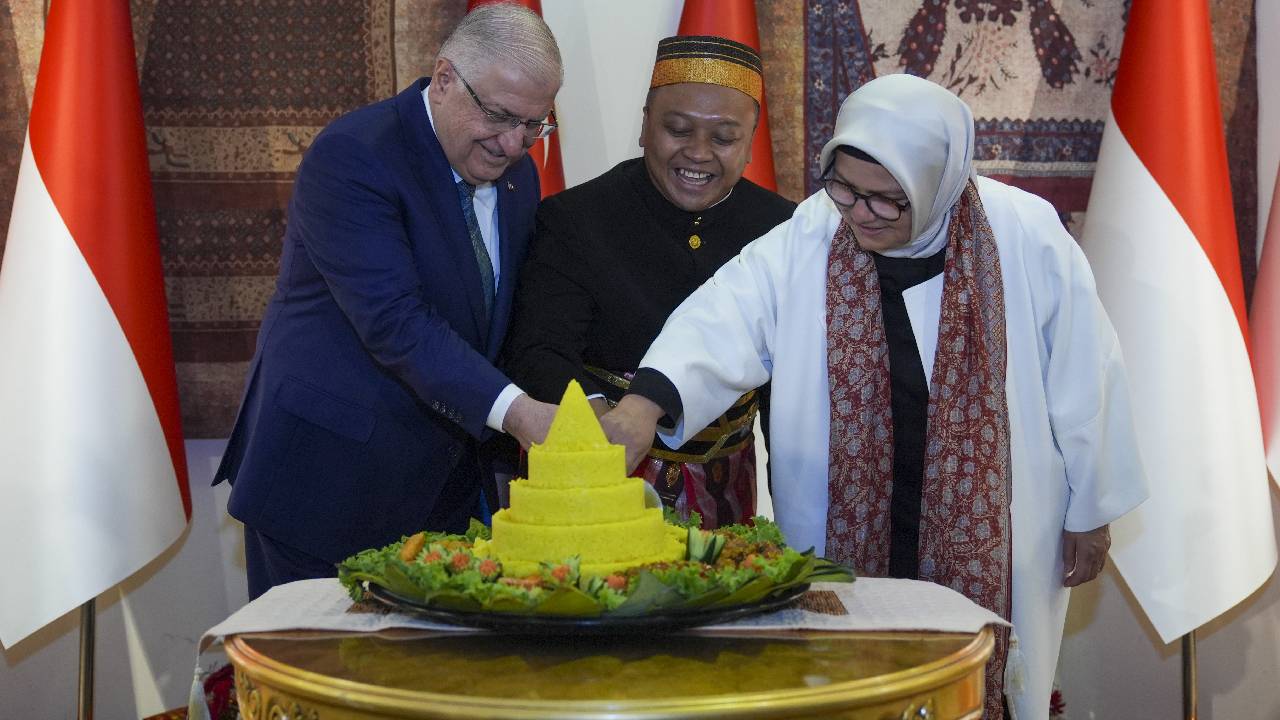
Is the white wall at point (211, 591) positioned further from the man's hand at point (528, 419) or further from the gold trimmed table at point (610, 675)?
the gold trimmed table at point (610, 675)

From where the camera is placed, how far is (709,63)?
267 cm

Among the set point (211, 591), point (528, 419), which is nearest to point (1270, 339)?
point (528, 419)

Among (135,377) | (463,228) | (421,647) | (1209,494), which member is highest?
(463,228)

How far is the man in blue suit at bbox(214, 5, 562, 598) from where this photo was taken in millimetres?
2412

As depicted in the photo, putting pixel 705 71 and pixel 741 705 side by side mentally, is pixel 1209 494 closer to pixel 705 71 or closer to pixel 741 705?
pixel 705 71

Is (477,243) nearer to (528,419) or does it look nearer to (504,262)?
(504,262)

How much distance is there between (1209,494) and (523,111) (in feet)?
6.76

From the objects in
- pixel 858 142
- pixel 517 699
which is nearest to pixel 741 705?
pixel 517 699

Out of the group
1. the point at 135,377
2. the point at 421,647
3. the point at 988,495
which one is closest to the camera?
the point at 421,647

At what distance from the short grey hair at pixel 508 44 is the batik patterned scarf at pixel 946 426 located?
684mm

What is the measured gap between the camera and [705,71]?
2672 millimetres

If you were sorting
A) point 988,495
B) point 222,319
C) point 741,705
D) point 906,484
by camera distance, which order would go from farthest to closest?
point 222,319 < point 906,484 < point 988,495 < point 741,705

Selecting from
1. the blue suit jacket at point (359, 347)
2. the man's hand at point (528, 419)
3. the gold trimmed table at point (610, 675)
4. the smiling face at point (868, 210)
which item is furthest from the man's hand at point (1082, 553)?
the blue suit jacket at point (359, 347)

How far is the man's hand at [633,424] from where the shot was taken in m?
2.22
